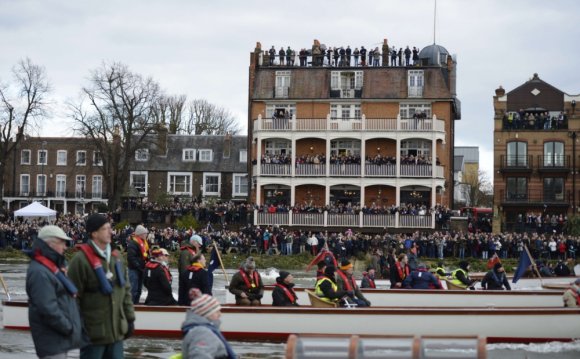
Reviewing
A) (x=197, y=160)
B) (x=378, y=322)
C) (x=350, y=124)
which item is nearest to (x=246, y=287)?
(x=378, y=322)

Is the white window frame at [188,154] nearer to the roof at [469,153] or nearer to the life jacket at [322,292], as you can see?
the life jacket at [322,292]

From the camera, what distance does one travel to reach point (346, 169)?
5762cm

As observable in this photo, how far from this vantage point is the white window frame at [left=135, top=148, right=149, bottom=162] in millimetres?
67694

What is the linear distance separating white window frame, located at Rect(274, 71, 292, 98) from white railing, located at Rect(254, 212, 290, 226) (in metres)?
9.18

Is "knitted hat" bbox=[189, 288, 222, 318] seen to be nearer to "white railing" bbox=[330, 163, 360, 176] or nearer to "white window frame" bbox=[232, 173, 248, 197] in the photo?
"white railing" bbox=[330, 163, 360, 176]

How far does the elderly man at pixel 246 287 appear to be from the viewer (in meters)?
19.0

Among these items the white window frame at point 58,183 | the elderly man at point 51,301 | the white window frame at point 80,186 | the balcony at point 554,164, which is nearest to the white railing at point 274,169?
the balcony at point 554,164

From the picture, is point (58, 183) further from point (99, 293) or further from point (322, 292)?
point (99, 293)

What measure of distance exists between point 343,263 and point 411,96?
132 feet

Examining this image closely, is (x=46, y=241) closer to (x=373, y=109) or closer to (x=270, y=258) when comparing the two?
(x=270, y=258)

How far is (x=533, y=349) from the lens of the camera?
17.9 metres

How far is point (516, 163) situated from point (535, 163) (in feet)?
4.05

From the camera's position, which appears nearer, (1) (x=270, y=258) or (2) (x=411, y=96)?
(1) (x=270, y=258)

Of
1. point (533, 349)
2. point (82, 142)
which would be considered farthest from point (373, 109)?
point (533, 349)
